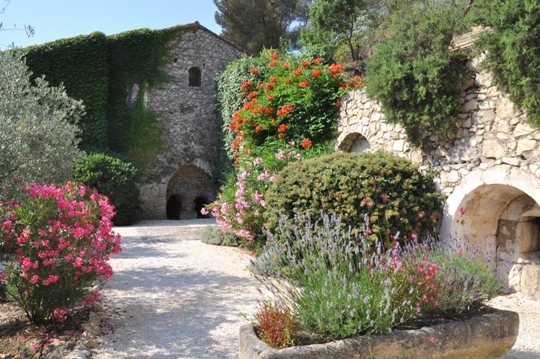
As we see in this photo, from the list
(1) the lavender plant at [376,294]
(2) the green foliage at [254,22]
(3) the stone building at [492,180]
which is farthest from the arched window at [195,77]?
(1) the lavender plant at [376,294]

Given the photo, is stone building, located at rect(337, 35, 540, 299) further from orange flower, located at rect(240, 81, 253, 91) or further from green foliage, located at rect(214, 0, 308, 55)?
green foliage, located at rect(214, 0, 308, 55)

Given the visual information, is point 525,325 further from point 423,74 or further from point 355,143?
point 355,143

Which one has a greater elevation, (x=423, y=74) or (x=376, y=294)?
(x=423, y=74)

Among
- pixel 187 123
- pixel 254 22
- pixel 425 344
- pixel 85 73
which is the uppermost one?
pixel 254 22

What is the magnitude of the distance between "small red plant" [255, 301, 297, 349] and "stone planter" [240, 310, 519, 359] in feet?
0.29

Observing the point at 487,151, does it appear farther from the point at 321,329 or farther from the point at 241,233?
the point at 241,233

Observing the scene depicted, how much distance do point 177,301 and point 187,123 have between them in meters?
11.6

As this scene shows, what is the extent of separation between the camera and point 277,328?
315cm

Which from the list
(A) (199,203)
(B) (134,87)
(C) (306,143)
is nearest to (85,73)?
(B) (134,87)

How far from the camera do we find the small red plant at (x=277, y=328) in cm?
309

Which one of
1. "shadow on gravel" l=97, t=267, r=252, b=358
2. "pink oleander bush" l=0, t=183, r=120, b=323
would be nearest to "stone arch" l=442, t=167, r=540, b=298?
"shadow on gravel" l=97, t=267, r=252, b=358

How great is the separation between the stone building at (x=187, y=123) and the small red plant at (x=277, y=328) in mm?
13093

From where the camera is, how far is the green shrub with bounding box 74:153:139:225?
13.1m

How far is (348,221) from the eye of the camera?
5906mm
